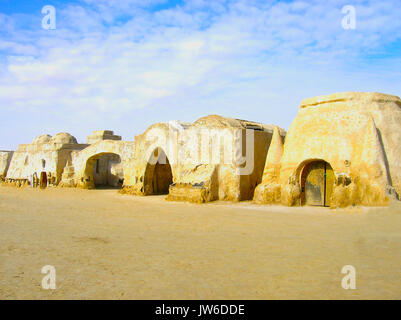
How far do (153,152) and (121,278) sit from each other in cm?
1190

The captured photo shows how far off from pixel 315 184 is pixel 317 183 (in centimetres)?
7

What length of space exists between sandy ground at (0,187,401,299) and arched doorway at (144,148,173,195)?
23.1ft

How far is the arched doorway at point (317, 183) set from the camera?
455 inches

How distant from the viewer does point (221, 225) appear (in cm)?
823

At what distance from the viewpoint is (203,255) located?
5535 millimetres

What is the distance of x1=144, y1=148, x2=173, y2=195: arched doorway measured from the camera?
16.5 meters

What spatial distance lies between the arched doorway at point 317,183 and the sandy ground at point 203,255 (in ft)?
6.48

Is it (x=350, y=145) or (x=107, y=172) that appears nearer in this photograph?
(x=350, y=145)

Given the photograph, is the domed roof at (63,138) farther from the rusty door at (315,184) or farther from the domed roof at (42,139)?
the rusty door at (315,184)
